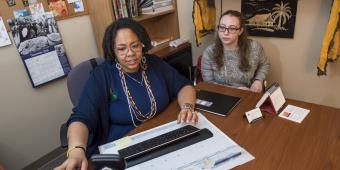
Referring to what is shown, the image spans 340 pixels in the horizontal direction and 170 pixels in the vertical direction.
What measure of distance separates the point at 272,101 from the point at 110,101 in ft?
2.65

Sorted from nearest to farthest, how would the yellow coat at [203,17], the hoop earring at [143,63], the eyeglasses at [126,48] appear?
the eyeglasses at [126,48], the hoop earring at [143,63], the yellow coat at [203,17]

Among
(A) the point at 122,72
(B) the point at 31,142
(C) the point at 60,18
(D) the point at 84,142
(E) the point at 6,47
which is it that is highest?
(C) the point at 60,18

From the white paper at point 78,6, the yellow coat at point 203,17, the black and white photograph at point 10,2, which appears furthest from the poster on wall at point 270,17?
the black and white photograph at point 10,2

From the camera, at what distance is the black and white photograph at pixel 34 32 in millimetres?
1815

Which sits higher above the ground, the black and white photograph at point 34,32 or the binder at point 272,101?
the black and white photograph at point 34,32

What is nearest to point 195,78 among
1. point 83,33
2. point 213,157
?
point 83,33

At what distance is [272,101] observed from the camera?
1206mm

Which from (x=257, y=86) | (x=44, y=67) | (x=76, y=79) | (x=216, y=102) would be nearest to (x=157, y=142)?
(x=216, y=102)

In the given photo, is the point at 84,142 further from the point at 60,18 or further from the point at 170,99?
the point at 60,18

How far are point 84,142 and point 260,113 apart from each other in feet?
2.65

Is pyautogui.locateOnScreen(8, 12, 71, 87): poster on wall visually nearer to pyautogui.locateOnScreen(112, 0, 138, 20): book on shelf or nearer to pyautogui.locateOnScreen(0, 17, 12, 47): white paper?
pyautogui.locateOnScreen(0, 17, 12, 47): white paper

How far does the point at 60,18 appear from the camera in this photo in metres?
2.00

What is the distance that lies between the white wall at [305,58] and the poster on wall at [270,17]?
49 millimetres

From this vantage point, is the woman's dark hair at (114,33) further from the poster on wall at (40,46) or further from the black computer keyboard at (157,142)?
the poster on wall at (40,46)
